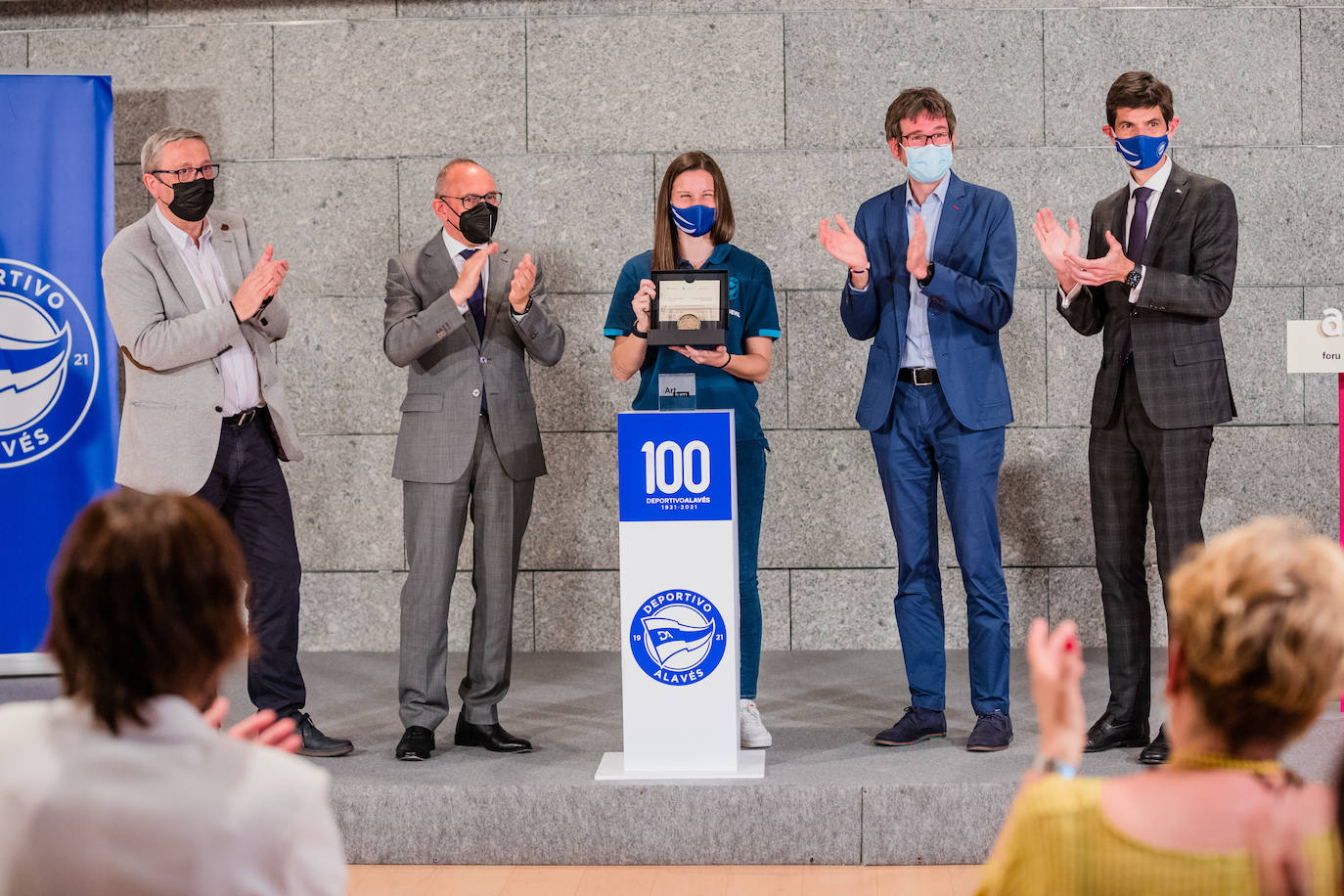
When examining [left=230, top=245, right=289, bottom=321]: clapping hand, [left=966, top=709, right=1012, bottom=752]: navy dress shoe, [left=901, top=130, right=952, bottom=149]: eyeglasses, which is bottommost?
[left=966, top=709, right=1012, bottom=752]: navy dress shoe

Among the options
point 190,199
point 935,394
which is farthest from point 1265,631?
point 190,199

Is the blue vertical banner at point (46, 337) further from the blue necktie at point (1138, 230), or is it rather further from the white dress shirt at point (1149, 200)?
the blue necktie at point (1138, 230)

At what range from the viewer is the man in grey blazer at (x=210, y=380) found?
139 inches

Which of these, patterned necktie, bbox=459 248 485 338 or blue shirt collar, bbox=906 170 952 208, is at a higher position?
blue shirt collar, bbox=906 170 952 208

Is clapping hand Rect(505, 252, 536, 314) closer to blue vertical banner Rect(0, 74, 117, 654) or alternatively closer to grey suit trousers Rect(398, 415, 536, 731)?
grey suit trousers Rect(398, 415, 536, 731)

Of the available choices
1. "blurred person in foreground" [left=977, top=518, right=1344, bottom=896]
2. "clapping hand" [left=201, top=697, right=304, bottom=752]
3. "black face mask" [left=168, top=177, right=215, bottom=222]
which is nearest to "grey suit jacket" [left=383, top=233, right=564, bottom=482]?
"black face mask" [left=168, top=177, right=215, bottom=222]

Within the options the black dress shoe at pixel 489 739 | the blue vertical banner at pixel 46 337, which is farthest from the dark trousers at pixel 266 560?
the blue vertical banner at pixel 46 337

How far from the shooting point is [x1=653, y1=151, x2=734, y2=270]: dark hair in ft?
12.0

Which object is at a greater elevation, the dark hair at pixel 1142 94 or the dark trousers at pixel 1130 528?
the dark hair at pixel 1142 94

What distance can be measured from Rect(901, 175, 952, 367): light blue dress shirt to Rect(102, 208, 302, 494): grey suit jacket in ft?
6.03

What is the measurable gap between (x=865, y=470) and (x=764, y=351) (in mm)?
1424

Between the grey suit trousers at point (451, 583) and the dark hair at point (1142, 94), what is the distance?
1918 mm

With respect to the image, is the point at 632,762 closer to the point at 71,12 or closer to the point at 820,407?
the point at 820,407

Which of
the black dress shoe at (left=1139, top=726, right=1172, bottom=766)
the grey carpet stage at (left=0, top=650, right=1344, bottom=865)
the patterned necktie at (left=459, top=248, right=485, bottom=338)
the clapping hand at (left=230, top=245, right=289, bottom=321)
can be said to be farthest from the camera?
the patterned necktie at (left=459, top=248, right=485, bottom=338)
